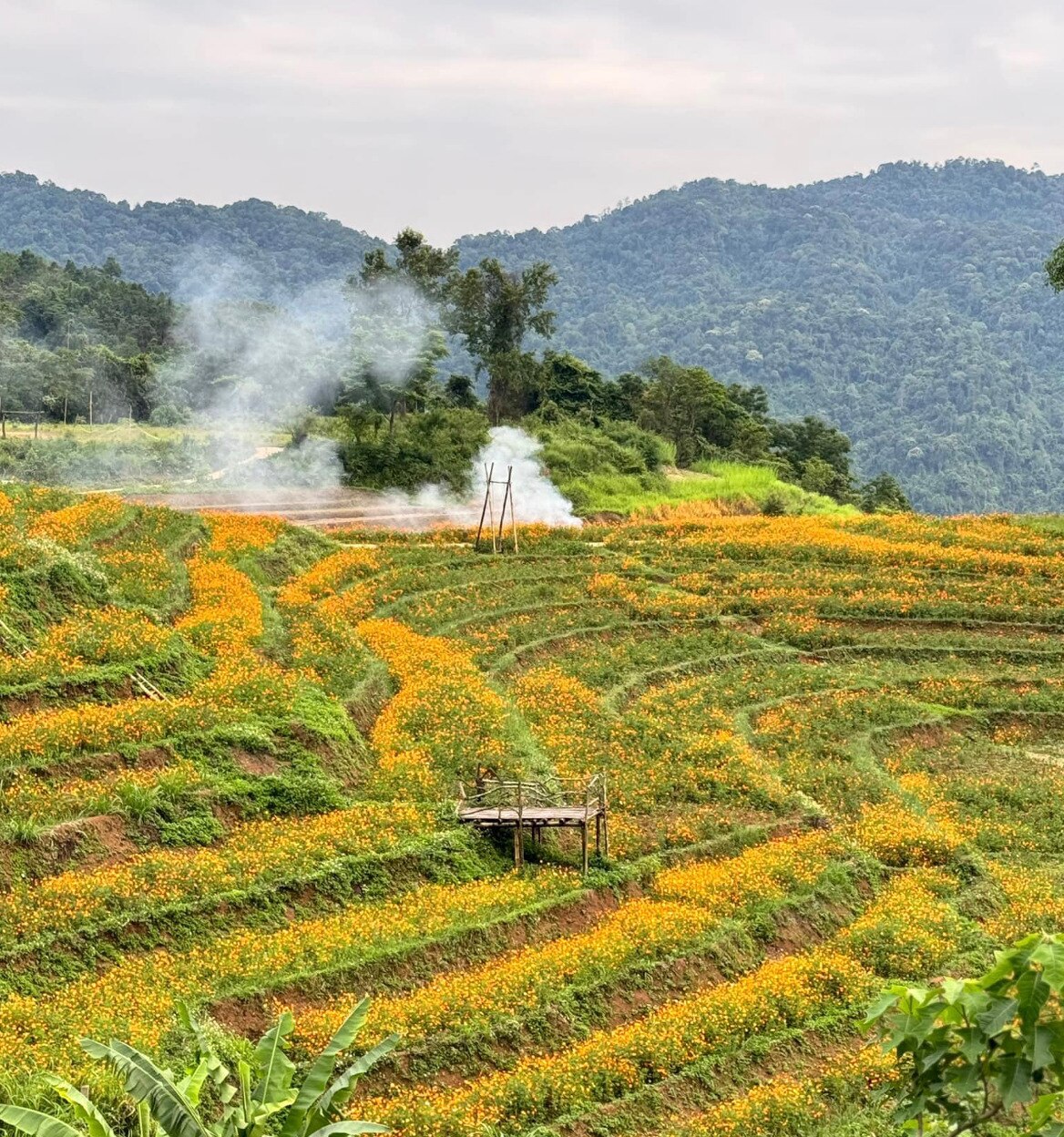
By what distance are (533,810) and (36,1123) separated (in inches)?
549

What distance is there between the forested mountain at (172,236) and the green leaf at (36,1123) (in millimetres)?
145918

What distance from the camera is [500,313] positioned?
77188mm

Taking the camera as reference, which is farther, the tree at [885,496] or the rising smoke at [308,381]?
the tree at [885,496]

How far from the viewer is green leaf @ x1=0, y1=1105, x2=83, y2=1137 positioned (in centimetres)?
1148

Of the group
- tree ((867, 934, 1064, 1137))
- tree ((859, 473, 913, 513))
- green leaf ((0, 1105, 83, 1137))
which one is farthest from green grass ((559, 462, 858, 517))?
tree ((867, 934, 1064, 1137))

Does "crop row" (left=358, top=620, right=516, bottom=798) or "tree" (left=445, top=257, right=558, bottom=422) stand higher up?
"tree" (left=445, top=257, right=558, bottom=422)

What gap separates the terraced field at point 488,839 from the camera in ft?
60.7

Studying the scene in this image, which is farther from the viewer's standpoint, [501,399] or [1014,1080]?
[501,399]

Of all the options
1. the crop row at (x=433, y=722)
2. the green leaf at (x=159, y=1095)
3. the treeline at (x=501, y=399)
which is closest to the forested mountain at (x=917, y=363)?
the treeline at (x=501, y=399)

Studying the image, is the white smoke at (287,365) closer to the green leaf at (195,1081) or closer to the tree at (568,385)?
the tree at (568,385)

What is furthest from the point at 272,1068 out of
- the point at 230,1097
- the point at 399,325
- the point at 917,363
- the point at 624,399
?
the point at 917,363

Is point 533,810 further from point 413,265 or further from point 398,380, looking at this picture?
point 413,265

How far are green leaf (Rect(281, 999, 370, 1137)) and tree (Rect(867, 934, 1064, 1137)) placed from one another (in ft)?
18.0

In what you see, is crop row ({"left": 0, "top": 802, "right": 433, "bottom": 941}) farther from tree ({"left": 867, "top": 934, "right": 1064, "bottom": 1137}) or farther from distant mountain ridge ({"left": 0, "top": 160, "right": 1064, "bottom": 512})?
distant mountain ridge ({"left": 0, "top": 160, "right": 1064, "bottom": 512})
